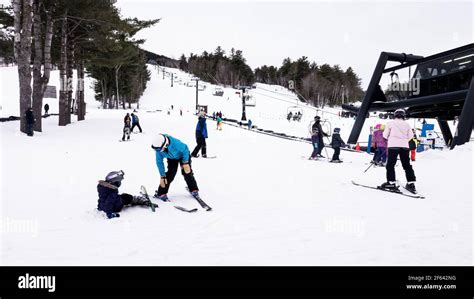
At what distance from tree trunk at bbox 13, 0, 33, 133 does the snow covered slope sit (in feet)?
19.1

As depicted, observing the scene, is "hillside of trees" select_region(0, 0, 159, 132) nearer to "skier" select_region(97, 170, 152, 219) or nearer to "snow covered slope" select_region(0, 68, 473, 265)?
"snow covered slope" select_region(0, 68, 473, 265)

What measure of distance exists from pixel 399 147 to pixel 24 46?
15.8 m

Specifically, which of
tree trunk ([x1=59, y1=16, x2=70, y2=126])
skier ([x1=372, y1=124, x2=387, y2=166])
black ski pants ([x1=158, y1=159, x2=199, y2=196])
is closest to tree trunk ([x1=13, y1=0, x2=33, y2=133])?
tree trunk ([x1=59, y1=16, x2=70, y2=126])

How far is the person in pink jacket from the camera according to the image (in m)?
6.84

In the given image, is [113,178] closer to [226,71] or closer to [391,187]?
[391,187]

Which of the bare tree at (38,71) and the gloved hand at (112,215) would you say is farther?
the bare tree at (38,71)

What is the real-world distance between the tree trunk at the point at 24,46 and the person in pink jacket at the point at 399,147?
15290 mm

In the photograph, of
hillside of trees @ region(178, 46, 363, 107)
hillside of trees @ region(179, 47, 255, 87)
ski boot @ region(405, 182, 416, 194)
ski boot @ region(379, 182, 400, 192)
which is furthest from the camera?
hillside of trees @ region(179, 47, 255, 87)

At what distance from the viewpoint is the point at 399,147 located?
6.91m

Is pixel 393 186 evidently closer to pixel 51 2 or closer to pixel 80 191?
pixel 80 191

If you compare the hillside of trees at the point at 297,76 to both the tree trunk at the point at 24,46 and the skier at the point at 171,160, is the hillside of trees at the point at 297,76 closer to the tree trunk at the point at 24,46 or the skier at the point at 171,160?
the tree trunk at the point at 24,46

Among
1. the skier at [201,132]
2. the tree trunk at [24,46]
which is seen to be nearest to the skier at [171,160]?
the skier at [201,132]

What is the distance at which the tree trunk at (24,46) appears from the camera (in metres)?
13.8
